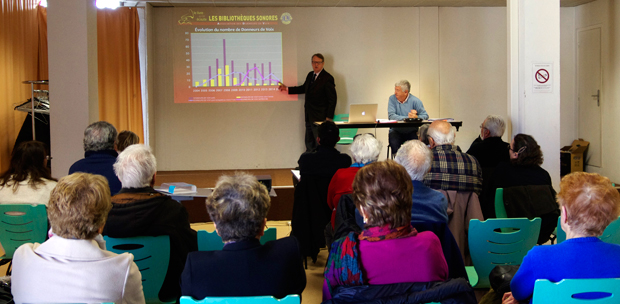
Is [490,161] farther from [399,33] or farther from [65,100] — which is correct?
[399,33]

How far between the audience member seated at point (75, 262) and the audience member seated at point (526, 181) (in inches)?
96.1

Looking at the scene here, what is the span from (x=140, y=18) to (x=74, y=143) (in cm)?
360

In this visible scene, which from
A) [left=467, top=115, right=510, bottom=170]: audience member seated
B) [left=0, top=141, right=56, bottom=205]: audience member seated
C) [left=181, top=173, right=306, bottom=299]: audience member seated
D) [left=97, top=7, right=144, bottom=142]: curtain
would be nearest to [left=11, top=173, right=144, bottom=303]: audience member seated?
[left=181, top=173, right=306, bottom=299]: audience member seated

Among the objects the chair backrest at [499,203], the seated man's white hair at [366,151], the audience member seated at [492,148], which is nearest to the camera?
the chair backrest at [499,203]

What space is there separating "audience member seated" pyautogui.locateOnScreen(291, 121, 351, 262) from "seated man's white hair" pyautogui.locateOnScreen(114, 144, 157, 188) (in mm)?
1297

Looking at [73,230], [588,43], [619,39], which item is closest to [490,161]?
[73,230]

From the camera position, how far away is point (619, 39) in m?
7.18

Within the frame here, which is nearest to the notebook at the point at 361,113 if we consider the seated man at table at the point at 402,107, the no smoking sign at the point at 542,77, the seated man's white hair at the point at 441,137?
the seated man at table at the point at 402,107

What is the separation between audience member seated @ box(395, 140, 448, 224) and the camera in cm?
232

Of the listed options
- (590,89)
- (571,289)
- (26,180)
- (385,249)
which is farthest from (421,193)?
(590,89)

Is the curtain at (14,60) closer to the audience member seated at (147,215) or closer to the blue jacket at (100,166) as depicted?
the blue jacket at (100,166)

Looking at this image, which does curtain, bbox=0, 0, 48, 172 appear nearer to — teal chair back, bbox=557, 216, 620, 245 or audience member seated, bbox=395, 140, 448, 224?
audience member seated, bbox=395, 140, 448, 224

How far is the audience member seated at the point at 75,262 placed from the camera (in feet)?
5.00

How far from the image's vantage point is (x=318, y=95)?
765cm
